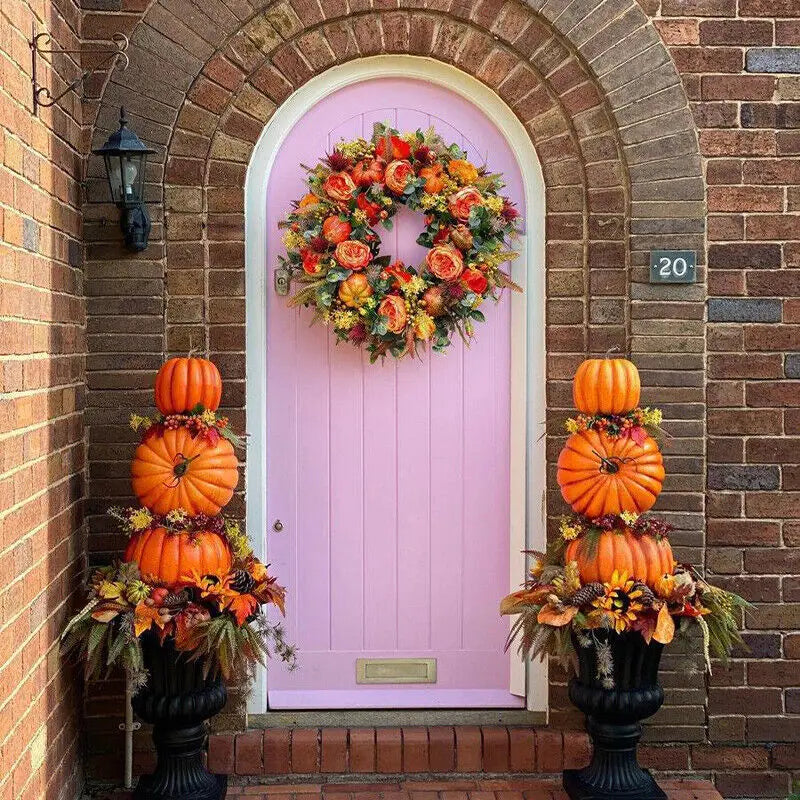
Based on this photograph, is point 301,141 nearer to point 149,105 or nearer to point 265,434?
point 149,105

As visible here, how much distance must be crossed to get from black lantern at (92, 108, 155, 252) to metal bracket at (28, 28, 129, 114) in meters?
0.24

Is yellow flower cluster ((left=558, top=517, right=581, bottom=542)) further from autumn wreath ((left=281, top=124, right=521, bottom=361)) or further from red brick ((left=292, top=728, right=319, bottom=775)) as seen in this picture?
red brick ((left=292, top=728, right=319, bottom=775))

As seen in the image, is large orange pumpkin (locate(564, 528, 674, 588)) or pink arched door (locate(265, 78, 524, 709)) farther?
pink arched door (locate(265, 78, 524, 709))

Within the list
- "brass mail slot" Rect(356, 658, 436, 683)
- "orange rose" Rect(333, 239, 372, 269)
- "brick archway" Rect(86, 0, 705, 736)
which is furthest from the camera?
"brass mail slot" Rect(356, 658, 436, 683)

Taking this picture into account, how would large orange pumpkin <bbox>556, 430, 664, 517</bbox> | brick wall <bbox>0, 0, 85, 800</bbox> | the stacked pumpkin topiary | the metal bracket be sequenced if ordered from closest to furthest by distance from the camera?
1. brick wall <bbox>0, 0, 85, 800</bbox>
2. the metal bracket
3. the stacked pumpkin topiary
4. large orange pumpkin <bbox>556, 430, 664, 517</bbox>

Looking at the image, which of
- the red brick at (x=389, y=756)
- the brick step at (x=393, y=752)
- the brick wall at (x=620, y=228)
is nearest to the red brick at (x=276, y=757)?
the brick step at (x=393, y=752)

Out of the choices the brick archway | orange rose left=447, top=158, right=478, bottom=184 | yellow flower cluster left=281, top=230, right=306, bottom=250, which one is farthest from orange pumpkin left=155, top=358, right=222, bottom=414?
orange rose left=447, top=158, right=478, bottom=184

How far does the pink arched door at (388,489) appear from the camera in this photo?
425 centimetres

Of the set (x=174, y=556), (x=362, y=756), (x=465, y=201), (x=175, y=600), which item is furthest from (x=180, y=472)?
(x=465, y=201)

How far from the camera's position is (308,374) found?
427 centimetres

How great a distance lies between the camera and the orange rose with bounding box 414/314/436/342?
13.2 feet

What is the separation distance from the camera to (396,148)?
13.4 ft

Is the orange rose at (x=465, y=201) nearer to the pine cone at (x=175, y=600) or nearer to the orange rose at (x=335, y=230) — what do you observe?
the orange rose at (x=335, y=230)

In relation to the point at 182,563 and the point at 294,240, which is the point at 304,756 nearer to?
the point at 182,563
